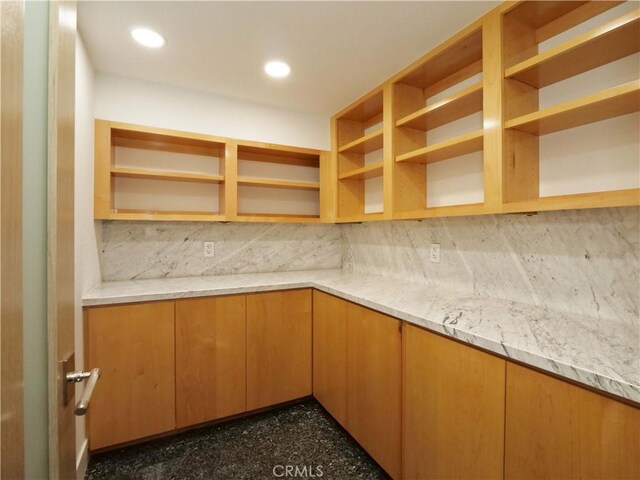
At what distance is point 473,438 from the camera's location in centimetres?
116

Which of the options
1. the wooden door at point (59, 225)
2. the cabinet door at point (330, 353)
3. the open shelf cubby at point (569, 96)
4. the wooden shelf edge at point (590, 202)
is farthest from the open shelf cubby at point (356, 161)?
the wooden door at point (59, 225)

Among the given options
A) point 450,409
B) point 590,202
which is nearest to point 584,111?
point 590,202

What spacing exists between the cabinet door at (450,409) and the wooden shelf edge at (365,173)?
1.22 meters

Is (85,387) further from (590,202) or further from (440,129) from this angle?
(440,129)

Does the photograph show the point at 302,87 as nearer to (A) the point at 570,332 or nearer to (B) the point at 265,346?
(B) the point at 265,346

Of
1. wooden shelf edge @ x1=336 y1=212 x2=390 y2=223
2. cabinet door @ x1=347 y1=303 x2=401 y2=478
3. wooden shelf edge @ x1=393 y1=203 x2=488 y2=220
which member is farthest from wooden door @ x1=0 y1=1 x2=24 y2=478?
wooden shelf edge @ x1=336 y1=212 x2=390 y2=223

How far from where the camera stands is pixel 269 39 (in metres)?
1.67

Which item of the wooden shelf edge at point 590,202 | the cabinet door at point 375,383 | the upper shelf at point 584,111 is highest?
the upper shelf at point 584,111

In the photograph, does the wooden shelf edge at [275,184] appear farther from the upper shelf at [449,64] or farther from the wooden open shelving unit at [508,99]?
the upper shelf at [449,64]

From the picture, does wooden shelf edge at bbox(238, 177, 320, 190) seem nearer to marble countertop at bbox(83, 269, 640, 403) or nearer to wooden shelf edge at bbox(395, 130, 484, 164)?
marble countertop at bbox(83, 269, 640, 403)

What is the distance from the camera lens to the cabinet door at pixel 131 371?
1729 millimetres

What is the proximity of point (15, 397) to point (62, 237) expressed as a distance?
→ 1.03 feet

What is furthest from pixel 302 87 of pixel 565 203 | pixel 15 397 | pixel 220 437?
pixel 220 437

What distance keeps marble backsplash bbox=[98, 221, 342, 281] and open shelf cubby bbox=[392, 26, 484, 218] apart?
3.63 feet
